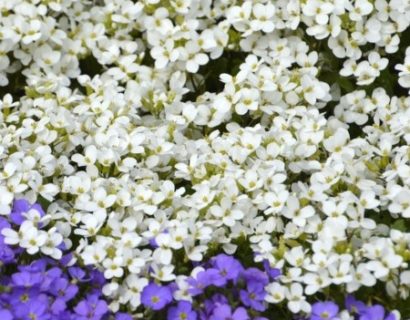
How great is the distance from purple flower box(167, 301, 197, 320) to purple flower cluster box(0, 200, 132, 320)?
0.15 meters

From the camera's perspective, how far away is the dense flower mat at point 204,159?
3633mm

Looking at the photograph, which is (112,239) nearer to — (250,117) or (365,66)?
(250,117)

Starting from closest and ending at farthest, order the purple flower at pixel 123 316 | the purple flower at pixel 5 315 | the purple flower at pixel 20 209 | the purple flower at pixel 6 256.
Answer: the purple flower at pixel 5 315, the purple flower at pixel 123 316, the purple flower at pixel 6 256, the purple flower at pixel 20 209

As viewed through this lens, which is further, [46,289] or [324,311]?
[46,289]

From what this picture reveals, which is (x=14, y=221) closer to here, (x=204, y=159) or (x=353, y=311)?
(x=204, y=159)

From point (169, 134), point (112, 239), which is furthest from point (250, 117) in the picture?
point (112, 239)

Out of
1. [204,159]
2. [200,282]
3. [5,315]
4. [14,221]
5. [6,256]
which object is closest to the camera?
[5,315]

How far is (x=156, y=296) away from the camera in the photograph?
3570 millimetres

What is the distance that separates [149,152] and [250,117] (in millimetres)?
554

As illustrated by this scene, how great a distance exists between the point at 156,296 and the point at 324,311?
60 cm

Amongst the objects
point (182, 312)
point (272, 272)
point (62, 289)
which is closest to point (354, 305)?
point (272, 272)

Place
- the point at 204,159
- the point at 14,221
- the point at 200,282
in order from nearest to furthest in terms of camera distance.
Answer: the point at 200,282, the point at 14,221, the point at 204,159

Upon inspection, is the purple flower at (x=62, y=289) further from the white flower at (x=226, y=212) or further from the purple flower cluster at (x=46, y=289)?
the white flower at (x=226, y=212)

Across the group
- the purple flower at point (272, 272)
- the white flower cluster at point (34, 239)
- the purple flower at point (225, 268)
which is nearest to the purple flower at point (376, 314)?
the purple flower at point (272, 272)
